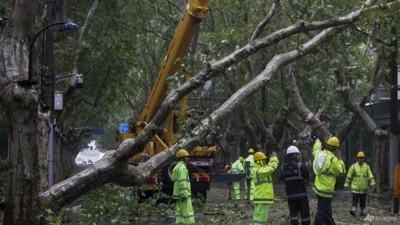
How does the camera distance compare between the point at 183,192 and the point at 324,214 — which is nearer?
the point at 324,214

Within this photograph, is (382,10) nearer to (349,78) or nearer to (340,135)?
(349,78)

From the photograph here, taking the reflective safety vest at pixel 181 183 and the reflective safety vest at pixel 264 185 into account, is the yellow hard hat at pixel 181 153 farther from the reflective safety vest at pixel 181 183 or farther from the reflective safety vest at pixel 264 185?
the reflective safety vest at pixel 264 185

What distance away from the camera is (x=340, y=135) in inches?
1140

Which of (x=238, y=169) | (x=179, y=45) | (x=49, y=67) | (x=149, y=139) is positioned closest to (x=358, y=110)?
(x=238, y=169)

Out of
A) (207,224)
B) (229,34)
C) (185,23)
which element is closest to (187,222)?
(207,224)

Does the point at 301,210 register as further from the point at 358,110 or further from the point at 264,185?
the point at 358,110

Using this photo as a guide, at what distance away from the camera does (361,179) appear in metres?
18.8

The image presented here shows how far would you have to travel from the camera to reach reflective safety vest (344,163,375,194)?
1873cm

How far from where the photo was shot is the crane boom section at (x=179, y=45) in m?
17.9

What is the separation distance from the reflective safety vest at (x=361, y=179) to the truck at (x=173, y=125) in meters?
4.58

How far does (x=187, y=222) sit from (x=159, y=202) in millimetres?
7406

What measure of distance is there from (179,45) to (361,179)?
242 inches

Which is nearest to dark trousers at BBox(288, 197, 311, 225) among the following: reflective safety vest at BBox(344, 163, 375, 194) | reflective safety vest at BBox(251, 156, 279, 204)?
reflective safety vest at BBox(251, 156, 279, 204)

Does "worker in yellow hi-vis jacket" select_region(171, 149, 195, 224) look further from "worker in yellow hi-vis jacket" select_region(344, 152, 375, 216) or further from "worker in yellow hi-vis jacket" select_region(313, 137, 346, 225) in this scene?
"worker in yellow hi-vis jacket" select_region(344, 152, 375, 216)
